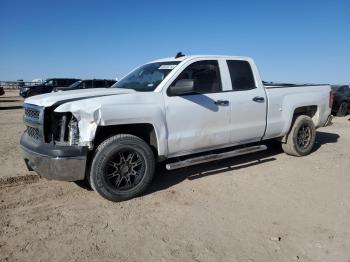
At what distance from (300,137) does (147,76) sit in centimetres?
356

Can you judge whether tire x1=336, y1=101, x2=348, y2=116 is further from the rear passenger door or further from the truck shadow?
the rear passenger door

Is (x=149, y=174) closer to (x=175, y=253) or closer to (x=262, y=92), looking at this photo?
(x=175, y=253)

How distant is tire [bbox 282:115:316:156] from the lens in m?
6.82

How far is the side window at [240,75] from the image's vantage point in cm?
573

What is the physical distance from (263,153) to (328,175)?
1.66 m

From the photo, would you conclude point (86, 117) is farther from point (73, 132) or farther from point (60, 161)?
point (60, 161)

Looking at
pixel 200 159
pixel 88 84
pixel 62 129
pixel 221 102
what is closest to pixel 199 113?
pixel 221 102

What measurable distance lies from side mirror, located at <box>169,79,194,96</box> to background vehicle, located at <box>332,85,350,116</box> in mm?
13861

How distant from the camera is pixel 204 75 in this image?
5.44 metres

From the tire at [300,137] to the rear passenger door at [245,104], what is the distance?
1039 mm

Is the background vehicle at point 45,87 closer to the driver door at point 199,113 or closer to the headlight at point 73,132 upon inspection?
the driver door at point 199,113

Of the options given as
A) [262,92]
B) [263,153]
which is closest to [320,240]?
[262,92]

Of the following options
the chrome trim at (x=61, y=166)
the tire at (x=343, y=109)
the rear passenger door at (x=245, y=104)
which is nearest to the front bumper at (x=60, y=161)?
the chrome trim at (x=61, y=166)

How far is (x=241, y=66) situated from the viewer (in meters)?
5.96
